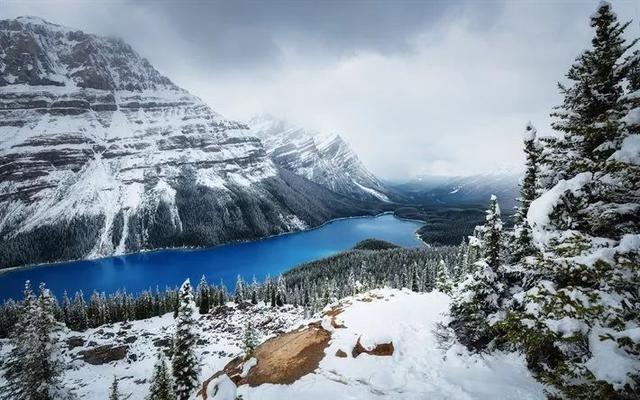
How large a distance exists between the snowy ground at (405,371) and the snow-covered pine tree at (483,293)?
5.44ft

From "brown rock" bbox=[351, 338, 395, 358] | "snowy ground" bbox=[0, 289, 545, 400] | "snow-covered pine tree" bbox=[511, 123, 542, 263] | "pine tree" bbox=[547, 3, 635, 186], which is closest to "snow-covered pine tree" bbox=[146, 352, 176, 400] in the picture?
"snowy ground" bbox=[0, 289, 545, 400]

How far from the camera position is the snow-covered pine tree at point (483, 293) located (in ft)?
78.3

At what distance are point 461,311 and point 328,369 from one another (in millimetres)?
10361

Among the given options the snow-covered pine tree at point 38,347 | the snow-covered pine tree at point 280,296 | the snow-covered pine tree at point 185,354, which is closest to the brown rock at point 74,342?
the snow-covered pine tree at point 280,296

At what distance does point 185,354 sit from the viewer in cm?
3500

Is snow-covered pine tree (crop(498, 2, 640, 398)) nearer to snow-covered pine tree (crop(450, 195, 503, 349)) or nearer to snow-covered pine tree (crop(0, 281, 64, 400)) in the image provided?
snow-covered pine tree (crop(450, 195, 503, 349))

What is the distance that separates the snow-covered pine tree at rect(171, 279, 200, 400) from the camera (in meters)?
34.7

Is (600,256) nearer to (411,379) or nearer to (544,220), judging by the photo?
(544,220)

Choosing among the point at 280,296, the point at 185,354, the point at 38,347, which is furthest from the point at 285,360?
the point at 280,296

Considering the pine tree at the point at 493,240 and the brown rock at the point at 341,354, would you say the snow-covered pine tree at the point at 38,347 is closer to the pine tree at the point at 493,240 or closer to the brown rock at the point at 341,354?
the brown rock at the point at 341,354

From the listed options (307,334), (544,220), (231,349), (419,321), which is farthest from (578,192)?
(231,349)

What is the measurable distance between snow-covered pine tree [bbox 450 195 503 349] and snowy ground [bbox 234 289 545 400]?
1.66 m

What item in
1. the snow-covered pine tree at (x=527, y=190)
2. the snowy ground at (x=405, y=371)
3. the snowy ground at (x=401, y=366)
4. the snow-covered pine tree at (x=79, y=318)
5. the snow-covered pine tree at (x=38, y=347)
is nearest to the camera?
the snowy ground at (x=405, y=371)

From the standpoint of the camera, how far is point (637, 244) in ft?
31.4
